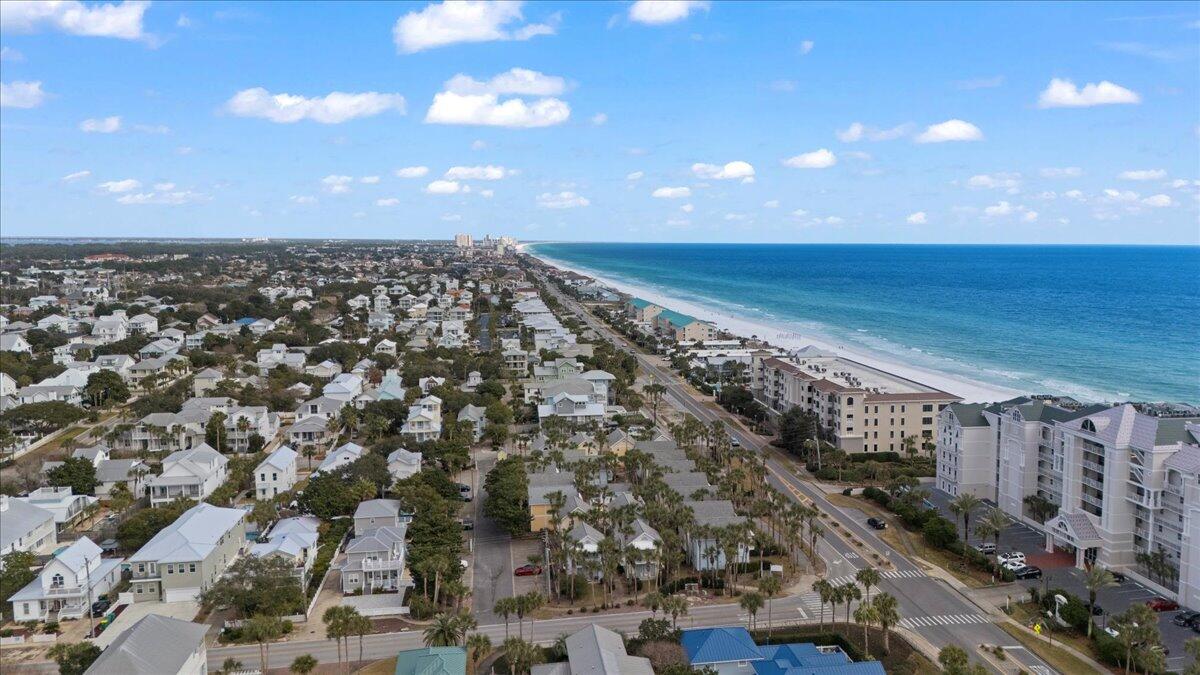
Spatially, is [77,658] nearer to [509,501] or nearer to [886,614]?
[509,501]

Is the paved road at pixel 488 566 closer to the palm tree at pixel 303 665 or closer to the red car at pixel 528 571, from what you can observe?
the red car at pixel 528 571

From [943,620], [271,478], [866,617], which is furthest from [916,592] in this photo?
[271,478]

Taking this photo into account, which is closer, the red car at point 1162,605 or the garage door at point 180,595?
the red car at point 1162,605

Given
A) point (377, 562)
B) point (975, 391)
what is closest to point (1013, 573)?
point (377, 562)

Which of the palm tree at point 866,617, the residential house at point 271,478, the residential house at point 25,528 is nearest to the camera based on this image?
the palm tree at point 866,617

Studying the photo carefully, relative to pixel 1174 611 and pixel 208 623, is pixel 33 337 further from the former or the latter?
pixel 1174 611

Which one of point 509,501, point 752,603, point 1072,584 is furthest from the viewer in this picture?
point 509,501

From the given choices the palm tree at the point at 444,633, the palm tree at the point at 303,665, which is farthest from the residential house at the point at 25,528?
the palm tree at the point at 444,633
